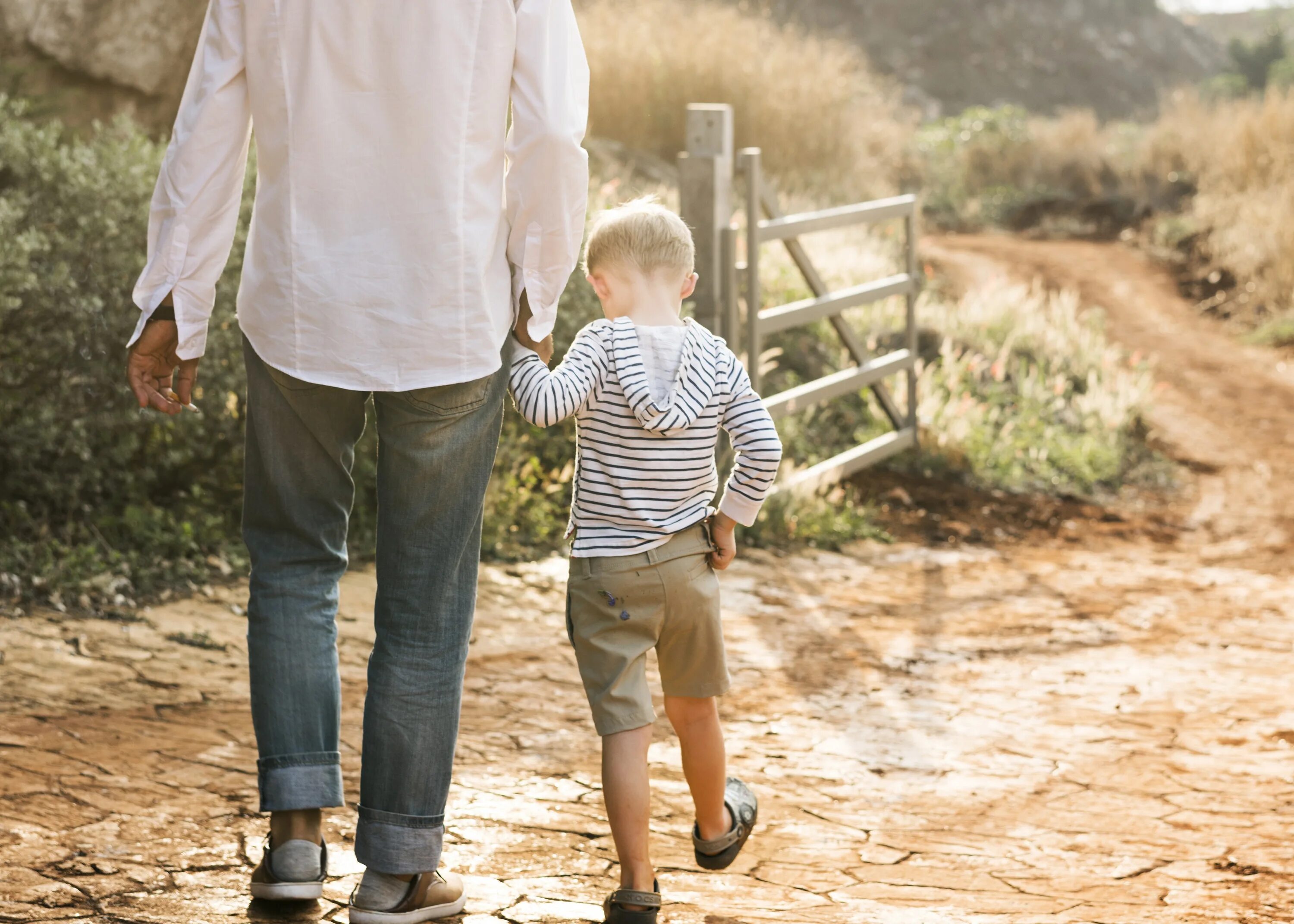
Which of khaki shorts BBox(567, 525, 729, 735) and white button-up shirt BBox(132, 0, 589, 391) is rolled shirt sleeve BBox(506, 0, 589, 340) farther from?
khaki shorts BBox(567, 525, 729, 735)

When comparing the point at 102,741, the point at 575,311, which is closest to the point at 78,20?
the point at 575,311

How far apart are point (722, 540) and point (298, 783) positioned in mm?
841

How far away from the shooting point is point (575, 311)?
5.82 meters

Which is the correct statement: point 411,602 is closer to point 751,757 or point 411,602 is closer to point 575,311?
point 751,757

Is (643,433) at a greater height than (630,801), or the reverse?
(643,433)

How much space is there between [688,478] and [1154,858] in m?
1.41

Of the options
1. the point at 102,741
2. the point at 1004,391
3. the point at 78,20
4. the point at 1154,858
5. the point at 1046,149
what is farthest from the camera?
the point at 1046,149

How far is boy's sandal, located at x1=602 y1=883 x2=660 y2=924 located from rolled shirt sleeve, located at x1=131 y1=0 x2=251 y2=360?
1.16 metres

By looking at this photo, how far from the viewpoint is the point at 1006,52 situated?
4194cm

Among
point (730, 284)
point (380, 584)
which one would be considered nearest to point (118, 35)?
point (730, 284)

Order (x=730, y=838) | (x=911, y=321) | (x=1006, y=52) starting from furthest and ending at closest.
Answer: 1. (x=1006, y=52)
2. (x=911, y=321)
3. (x=730, y=838)

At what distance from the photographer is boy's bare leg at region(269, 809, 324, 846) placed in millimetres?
2334

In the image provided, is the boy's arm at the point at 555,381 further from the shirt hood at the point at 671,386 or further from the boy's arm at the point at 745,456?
the boy's arm at the point at 745,456

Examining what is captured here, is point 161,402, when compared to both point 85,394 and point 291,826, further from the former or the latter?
point 85,394
